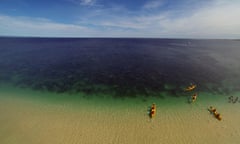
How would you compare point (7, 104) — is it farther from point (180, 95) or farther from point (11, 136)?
point (180, 95)

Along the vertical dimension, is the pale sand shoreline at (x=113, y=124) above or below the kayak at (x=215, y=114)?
below

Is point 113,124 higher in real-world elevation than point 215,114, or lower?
lower

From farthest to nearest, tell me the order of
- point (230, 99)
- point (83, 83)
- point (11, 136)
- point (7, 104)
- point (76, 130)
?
point (83, 83) → point (230, 99) → point (7, 104) → point (76, 130) → point (11, 136)

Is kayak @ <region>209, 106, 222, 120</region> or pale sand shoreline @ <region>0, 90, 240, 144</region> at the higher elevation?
kayak @ <region>209, 106, 222, 120</region>

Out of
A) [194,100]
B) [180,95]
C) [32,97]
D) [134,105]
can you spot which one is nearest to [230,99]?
[194,100]

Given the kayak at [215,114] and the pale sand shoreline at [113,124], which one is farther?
the kayak at [215,114]

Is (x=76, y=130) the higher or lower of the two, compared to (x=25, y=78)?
lower

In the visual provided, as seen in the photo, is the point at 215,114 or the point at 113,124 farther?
the point at 215,114

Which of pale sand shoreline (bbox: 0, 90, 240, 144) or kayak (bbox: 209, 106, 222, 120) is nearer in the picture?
pale sand shoreline (bbox: 0, 90, 240, 144)
